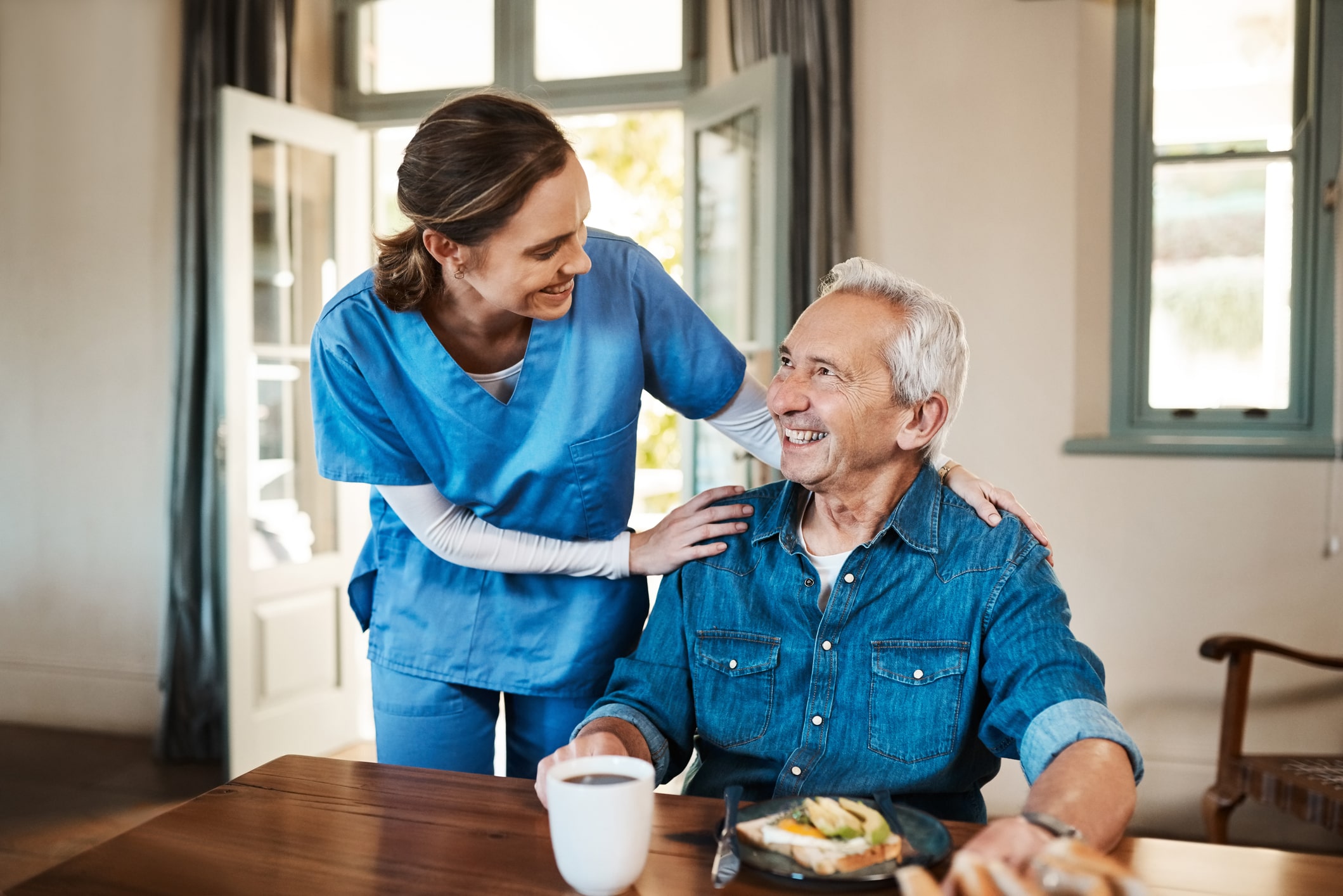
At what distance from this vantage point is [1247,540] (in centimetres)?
314

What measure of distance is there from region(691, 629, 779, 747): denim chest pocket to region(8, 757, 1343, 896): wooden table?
30 centimetres

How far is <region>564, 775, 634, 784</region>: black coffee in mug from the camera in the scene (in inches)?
34.8

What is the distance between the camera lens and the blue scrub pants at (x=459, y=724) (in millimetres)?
1584

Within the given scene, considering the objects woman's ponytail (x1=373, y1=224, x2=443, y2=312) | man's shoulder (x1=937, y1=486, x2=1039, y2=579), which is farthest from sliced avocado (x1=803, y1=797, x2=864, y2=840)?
woman's ponytail (x1=373, y1=224, x2=443, y2=312)

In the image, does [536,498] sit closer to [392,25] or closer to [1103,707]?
[1103,707]

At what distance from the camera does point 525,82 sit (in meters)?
3.85

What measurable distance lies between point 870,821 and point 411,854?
0.40 metres

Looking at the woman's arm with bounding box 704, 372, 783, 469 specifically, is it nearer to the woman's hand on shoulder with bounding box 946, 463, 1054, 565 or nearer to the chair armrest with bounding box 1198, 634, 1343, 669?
the woman's hand on shoulder with bounding box 946, 463, 1054, 565

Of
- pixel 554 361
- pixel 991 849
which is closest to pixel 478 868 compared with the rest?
pixel 991 849

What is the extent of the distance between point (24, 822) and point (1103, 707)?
3117 mm

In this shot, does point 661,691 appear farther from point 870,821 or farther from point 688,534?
point 870,821

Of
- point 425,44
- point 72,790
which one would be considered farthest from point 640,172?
point 72,790

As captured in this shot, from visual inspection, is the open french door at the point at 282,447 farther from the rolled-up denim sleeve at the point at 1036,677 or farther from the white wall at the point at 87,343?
the rolled-up denim sleeve at the point at 1036,677

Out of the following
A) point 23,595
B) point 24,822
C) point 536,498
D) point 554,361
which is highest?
point 554,361
